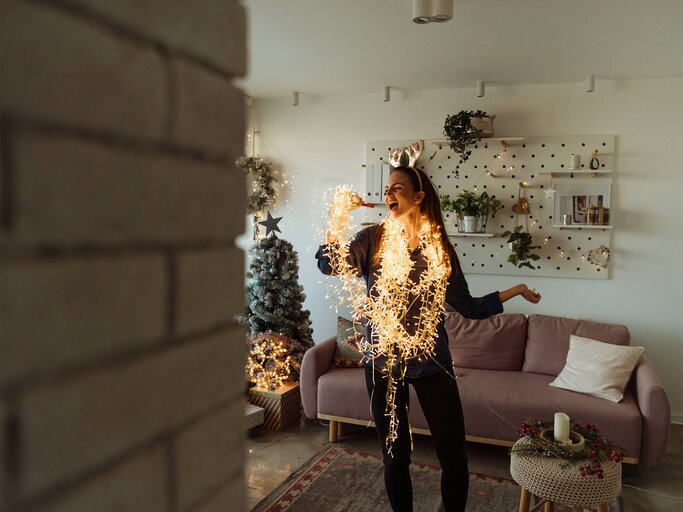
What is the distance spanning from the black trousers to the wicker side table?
33cm

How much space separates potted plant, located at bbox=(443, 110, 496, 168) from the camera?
4.33 metres

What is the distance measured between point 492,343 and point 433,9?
2375mm

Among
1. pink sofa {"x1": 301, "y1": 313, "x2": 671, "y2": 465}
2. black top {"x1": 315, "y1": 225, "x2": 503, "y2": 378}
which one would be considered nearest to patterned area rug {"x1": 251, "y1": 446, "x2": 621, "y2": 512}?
pink sofa {"x1": 301, "y1": 313, "x2": 671, "y2": 465}

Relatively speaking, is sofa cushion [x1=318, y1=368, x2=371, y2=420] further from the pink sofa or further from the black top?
the black top

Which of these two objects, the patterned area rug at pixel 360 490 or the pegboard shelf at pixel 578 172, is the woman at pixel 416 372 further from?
the pegboard shelf at pixel 578 172

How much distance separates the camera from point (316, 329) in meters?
5.12

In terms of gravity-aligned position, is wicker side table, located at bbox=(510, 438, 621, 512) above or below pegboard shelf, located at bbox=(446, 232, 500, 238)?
below

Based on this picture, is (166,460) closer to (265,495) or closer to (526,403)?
(265,495)

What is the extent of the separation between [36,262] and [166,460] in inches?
8.0

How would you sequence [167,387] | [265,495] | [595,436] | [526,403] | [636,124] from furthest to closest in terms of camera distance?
[636,124], [526,403], [265,495], [595,436], [167,387]

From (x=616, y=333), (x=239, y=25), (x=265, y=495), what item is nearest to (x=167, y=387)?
(x=239, y=25)

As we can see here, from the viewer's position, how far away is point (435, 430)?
6.98 feet

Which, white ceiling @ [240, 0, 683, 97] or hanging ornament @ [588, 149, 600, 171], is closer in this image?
white ceiling @ [240, 0, 683, 97]

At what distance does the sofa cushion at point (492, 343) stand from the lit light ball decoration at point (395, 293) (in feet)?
6.50
